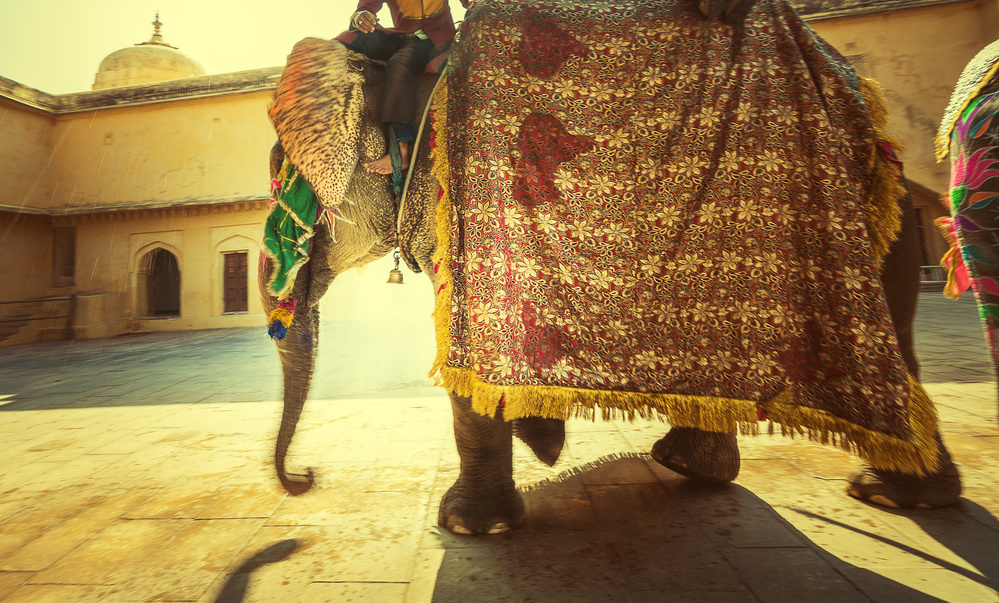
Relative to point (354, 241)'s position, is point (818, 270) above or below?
below

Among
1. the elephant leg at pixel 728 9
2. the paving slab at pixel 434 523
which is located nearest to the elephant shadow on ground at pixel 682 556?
the paving slab at pixel 434 523

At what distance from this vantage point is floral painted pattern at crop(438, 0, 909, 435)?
162 centimetres

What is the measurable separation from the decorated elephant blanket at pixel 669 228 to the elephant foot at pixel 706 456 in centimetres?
50

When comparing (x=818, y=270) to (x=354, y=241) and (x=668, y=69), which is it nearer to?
(x=668, y=69)

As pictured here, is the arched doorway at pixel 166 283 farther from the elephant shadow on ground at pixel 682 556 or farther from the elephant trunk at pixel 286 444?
the elephant shadow on ground at pixel 682 556

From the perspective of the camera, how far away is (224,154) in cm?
1436

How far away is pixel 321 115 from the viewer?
1764 millimetres

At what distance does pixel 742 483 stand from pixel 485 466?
1.17 meters

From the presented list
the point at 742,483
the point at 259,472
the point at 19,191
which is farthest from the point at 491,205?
the point at 19,191

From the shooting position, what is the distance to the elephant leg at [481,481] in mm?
1836

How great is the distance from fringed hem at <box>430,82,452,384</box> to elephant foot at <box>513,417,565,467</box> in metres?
0.78

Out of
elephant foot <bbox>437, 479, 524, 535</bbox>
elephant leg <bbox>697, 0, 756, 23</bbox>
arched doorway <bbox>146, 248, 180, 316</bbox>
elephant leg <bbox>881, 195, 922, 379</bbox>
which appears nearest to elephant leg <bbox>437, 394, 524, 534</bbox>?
elephant foot <bbox>437, 479, 524, 535</bbox>

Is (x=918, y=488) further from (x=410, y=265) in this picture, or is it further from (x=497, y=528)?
(x=410, y=265)

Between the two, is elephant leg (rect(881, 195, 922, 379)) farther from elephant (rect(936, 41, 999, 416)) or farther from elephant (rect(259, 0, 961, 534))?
elephant (rect(936, 41, 999, 416))
